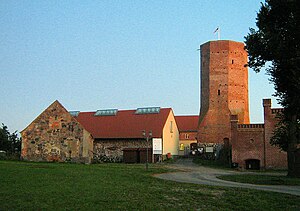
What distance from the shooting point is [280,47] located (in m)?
17.5

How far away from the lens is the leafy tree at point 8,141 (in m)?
47.2

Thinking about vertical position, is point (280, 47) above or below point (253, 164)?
above

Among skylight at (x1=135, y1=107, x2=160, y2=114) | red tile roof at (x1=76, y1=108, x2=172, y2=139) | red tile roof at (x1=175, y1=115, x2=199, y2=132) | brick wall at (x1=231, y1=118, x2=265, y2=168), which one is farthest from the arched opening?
red tile roof at (x1=175, y1=115, x2=199, y2=132)

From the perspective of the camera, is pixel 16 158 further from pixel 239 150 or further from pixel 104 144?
pixel 239 150

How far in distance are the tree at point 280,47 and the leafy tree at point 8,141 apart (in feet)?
117

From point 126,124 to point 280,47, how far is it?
31983mm

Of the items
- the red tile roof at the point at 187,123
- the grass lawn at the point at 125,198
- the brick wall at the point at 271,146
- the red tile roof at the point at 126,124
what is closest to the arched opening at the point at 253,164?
the brick wall at the point at 271,146

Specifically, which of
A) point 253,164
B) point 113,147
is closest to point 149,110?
point 113,147

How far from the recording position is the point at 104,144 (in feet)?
152

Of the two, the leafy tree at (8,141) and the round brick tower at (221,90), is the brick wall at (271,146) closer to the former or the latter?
the round brick tower at (221,90)

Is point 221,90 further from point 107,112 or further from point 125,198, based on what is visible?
point 125,198

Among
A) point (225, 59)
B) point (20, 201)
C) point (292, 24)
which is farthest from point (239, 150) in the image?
point (20, 201)

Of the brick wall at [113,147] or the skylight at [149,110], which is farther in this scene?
the skylight at [149,110]

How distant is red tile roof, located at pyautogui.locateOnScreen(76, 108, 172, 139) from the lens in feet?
149
